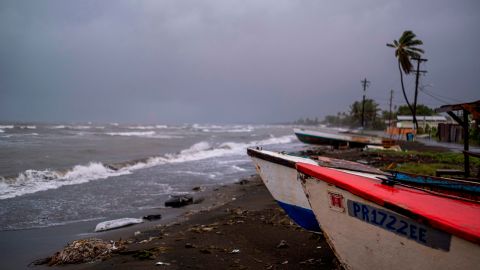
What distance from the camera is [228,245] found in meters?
5.85

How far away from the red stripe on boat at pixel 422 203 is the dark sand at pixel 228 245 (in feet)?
4.92

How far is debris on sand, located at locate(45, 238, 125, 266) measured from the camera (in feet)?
18.1

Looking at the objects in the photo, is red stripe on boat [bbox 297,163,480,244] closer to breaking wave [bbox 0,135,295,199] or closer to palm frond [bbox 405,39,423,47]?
breaking wave [bbox 0,135,295,199]

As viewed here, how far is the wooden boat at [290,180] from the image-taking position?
5.60 m

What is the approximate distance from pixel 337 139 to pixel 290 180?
1008 inches

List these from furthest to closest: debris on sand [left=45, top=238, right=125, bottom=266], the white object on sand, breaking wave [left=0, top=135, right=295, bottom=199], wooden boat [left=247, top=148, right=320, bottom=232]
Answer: breaking wave [left=0, top=135, right=295, bottom=199] < the white object on sand < wooden boat [left=247, top=148, right=320, bottom=232] < debris on sand [left=45, top=238, right=125, bottom=266]

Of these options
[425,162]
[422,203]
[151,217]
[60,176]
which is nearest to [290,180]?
[422,203]

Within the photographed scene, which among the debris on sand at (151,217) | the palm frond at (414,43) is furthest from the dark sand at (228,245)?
the palm frond at (414,43)

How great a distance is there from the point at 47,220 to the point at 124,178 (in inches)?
Result: 255

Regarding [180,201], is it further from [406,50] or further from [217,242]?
[406,50]

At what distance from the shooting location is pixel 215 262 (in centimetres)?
508

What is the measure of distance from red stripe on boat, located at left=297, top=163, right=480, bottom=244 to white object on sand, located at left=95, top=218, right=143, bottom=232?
5.28 metres

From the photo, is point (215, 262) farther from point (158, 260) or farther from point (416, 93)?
point (416, 93)

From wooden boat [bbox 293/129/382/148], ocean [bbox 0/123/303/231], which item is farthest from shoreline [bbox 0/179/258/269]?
wooden boat [bbox 293/129/382/148]
